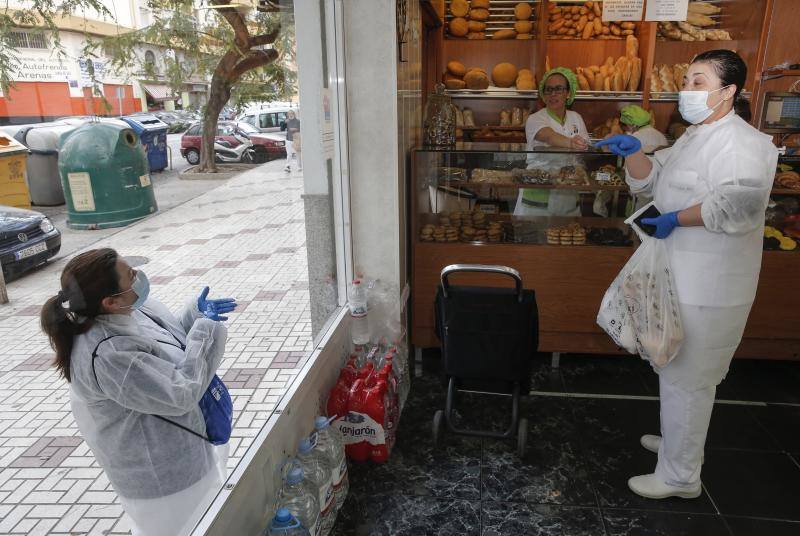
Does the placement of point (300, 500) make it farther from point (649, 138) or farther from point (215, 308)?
point (649, 138)

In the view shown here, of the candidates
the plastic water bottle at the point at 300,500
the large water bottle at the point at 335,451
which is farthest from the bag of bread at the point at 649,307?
the plastic water bottle at the point at 300,500

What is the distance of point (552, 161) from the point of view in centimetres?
338

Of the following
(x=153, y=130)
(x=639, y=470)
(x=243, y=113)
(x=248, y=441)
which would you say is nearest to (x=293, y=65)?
(x=243, y=113)

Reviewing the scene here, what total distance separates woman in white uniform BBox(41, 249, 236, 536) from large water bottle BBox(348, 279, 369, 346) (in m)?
1.42

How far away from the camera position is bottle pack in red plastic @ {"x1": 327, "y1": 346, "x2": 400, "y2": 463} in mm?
2650

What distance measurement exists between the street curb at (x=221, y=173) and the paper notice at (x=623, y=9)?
10.9 ft

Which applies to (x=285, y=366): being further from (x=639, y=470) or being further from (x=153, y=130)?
(x=639, y=470)

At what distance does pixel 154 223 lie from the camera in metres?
2.16

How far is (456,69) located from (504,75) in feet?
1.39

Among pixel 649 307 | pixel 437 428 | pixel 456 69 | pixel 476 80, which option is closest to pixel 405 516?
pixel 437 428

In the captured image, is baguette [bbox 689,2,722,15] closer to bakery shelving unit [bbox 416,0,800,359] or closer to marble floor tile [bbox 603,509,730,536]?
bakery shelving unit [bbox 416,0,800,359]

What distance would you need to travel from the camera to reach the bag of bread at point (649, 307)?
2.22 meters

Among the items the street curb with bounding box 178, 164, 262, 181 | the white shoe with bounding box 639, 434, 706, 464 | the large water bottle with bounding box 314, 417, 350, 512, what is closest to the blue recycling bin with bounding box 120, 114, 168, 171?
the street curb with bounding box 178, 164, 262, 181

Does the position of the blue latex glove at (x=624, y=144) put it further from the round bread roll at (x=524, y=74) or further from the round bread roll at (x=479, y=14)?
the round bread roll at (x=479, y=14)
